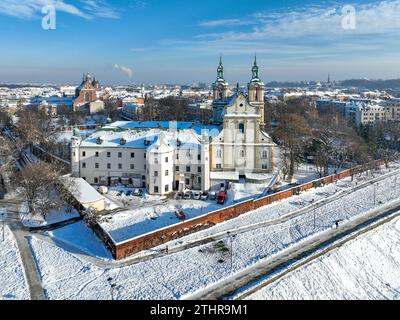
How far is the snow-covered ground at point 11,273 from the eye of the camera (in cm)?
1977

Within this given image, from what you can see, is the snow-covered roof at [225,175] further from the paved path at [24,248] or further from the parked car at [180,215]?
the paved path at [24,248]

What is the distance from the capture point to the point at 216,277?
2191 centimetres

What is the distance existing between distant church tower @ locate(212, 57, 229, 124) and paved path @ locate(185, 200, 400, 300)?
2134cm

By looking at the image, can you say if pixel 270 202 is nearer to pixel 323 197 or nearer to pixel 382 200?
pixel 323 197

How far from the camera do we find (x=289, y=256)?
81.8ft

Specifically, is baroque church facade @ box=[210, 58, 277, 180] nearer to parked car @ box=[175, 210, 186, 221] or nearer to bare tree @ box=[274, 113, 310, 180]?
bare tree @ box=[274, 113, 310, 180]

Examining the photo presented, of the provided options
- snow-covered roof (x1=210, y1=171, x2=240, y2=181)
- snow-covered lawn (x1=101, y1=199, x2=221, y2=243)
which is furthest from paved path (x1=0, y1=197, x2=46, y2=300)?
snow-covered roof (x1=210, y1=171, x2=240, y2=181)

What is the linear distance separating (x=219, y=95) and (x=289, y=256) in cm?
2888

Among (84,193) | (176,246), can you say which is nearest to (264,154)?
(84,193)

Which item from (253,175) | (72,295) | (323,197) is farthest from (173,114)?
(72,295)

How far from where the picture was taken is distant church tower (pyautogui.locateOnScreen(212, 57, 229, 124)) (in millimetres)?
48312

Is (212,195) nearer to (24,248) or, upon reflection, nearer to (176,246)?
(176,246)

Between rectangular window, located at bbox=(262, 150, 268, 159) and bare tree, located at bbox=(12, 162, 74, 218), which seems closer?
bare tree, located at bbox=(12, 162, 74, 218)

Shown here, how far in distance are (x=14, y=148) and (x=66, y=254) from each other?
35675 mm
